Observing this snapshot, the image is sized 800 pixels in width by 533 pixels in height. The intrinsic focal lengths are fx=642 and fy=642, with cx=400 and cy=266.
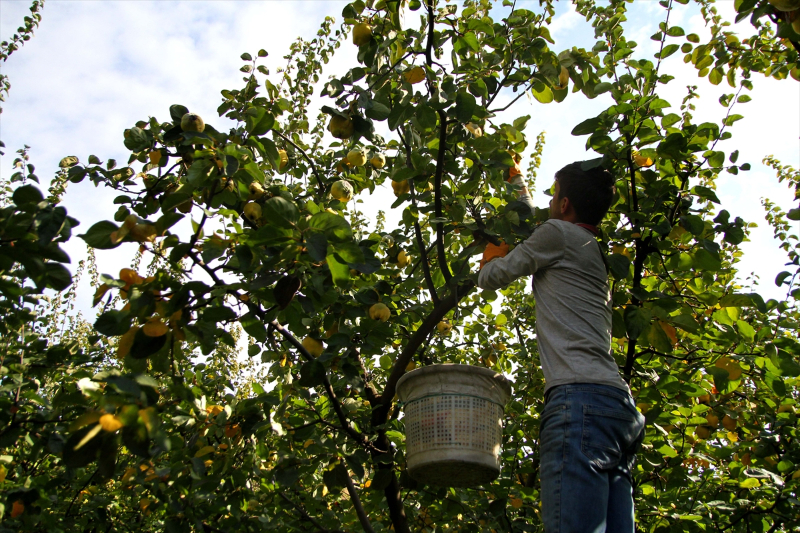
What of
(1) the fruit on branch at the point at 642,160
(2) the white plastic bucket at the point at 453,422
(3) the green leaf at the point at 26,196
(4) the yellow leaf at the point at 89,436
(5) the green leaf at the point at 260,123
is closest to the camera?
(4) the yellow leaf at the point at 89,436

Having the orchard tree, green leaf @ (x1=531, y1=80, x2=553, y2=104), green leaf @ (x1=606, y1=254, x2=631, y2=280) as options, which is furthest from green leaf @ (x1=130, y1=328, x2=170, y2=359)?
green leaf @ (x1=531, y1=80, x2=553, y2=104)

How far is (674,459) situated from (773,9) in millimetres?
2084

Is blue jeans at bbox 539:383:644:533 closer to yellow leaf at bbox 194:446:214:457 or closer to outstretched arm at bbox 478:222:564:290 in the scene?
outstretched arm at bbox 478:222:564:290

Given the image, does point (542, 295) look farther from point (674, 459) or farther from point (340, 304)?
point (674, 459)

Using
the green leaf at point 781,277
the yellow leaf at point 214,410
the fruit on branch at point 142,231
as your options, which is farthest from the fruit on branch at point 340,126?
the green leaf at point 781,277

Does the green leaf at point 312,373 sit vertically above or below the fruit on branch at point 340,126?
below

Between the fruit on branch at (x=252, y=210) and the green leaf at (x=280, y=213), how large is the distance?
22.2 inches

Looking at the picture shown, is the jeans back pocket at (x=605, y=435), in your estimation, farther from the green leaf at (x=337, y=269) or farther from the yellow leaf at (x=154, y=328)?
the yellow leaf at (x=154, y=328)

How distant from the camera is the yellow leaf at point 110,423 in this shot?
137cm

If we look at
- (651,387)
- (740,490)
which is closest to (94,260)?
(651,387)

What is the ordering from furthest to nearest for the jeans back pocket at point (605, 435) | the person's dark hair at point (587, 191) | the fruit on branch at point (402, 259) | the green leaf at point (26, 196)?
the fruit on branch at point (402, 259)
the person's dark hair at point (587, 191)
the jeans back pocket at point (605, 435)
the green leaf at point (26, 196)

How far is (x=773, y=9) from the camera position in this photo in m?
1.92

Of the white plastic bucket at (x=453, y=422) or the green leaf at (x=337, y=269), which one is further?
the white plastic bucket at (x=453, y=422)

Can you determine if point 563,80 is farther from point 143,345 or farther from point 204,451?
point 204,451
